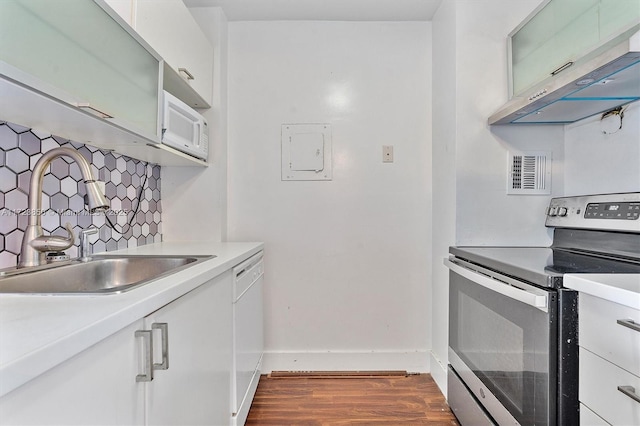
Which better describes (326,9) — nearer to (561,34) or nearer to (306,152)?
(306,152)

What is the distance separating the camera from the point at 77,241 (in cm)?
139

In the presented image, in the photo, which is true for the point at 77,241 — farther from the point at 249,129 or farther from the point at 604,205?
the point at 604,205

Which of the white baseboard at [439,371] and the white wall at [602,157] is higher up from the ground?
the white wall at [602,157]

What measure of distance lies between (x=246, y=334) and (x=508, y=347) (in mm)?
1132

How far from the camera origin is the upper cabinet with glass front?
1135 millimetres

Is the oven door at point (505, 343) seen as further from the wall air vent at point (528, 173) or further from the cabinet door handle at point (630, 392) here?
the wall air vent at point (528, 173)

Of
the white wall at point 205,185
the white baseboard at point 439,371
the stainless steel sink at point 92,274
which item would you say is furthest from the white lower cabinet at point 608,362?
the white wall at point 205,185

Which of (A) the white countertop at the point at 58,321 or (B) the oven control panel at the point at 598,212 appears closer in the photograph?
(A) the white countertop at the point at 58,321

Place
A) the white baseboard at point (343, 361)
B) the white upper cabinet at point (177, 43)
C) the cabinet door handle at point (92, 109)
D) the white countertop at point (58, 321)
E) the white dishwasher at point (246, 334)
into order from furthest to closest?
1. the white baseboard at point (343, 361)
2. the white dishwasher at point (246, 334)
3. the white upper cabinet at point (177, 43)
4. the cabinet door handle at point (92, 109)
5. the white countertop at point (58, 321)

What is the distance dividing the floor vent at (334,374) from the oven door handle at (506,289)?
0.97m

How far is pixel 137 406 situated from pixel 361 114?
1993mm

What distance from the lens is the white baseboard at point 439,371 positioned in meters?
1.97

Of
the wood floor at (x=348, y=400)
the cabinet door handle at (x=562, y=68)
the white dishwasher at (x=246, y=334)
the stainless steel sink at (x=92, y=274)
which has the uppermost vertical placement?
the cabinet door handle at (x=562, y=68)

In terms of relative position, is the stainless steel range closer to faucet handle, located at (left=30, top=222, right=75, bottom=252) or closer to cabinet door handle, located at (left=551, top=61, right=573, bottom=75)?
cabinet door handle, located at (left=551, top=61, right=573, bottom=75)
